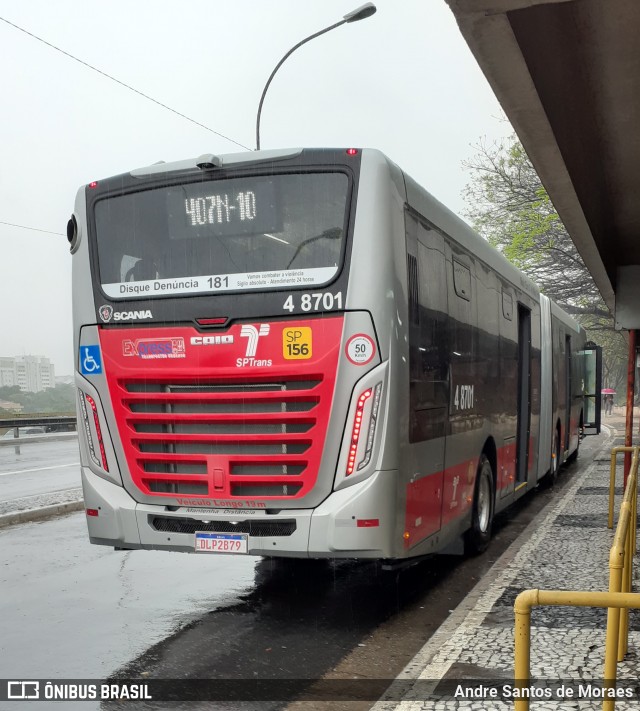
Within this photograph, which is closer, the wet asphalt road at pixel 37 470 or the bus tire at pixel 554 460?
the bus tire at pixel 554 460

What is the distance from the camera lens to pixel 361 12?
1842cm

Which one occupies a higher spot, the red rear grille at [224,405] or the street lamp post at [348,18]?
the street lamp post at [348,18]

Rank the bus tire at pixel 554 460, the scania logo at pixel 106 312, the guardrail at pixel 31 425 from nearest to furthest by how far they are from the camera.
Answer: the scania logo at pixel 106 312 → the bus tire at pixel 554 460 → the guardrail at pixel 31 425

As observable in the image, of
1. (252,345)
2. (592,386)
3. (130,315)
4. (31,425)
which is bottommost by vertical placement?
(31,425)

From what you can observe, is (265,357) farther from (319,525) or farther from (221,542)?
(221,542)

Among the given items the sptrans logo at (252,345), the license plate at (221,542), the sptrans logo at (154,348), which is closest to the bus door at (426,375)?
the sptrans logo at (252,345)

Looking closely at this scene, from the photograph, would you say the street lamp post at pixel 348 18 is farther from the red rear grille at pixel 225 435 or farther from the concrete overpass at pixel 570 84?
the red rear grille at pixel 225 435

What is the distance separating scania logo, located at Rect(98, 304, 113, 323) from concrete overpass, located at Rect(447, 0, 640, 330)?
3.31m

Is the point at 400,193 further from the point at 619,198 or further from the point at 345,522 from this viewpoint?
the point at 619,198

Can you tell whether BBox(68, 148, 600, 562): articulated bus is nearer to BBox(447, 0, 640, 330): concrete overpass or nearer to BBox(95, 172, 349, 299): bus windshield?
BBox(95, 172, 349, 299): bus windshield

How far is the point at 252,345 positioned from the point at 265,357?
5.2 inches

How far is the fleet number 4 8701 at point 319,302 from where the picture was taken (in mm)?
5852

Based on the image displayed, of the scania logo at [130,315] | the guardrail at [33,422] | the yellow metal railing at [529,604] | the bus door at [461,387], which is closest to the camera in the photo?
the yellow metal railing at [529,604]

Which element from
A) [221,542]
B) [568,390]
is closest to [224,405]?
[221,542]
